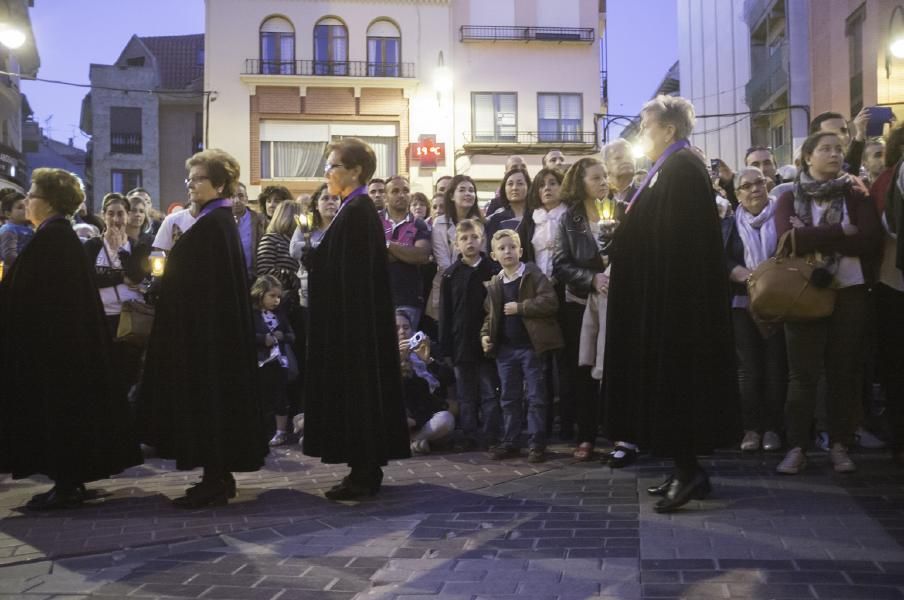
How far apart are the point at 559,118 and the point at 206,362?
2857cm

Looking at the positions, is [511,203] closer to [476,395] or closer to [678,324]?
[476,395]

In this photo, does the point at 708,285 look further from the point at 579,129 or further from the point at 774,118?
the point at 579,129

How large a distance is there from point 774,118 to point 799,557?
88.7 feet

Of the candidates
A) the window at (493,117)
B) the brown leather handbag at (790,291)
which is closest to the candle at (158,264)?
the brown leather handbag at (790,291)

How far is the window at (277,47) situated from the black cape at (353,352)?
89.9ft

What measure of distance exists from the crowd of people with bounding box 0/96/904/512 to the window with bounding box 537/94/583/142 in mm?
25572

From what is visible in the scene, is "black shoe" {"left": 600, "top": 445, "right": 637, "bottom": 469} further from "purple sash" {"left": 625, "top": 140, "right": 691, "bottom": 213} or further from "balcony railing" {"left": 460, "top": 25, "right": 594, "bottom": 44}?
"balcony railing" {"left": 460, "top": 25, "right": 594, "bottom": 44}

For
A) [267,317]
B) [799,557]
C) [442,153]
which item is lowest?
[799,557]

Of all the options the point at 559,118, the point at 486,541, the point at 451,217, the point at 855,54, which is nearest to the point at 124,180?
the point at 559,118

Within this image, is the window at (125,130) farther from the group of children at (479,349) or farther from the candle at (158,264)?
the candle at (158,264)

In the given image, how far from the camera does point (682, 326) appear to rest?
5.48 meters

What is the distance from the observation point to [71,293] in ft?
20.9

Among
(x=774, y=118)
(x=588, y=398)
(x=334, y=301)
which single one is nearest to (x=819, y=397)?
(x=588, y=398)

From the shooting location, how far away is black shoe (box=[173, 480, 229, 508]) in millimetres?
5969
